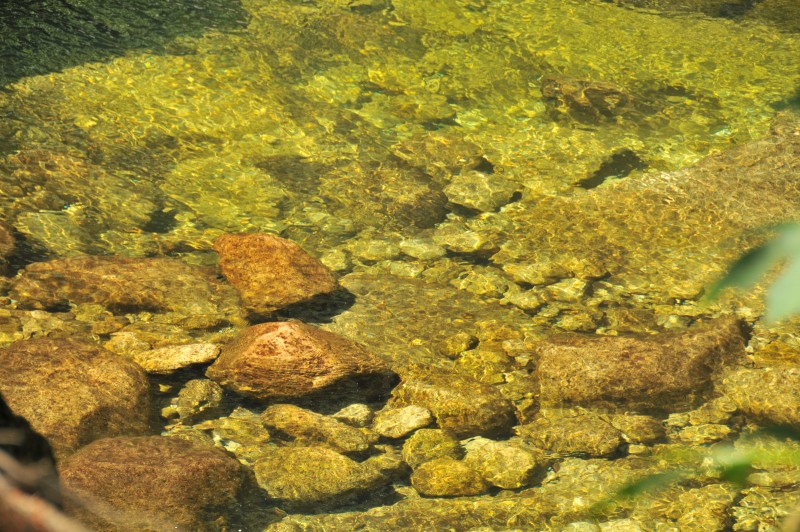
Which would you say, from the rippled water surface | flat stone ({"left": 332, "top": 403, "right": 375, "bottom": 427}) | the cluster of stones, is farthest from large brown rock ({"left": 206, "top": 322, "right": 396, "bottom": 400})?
the rippled water surface

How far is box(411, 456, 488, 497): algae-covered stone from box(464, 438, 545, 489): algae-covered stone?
Answer: 2.7 inches

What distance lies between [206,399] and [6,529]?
417 cm

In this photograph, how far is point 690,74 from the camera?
31.0 feet

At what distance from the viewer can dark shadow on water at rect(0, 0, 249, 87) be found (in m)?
8.14

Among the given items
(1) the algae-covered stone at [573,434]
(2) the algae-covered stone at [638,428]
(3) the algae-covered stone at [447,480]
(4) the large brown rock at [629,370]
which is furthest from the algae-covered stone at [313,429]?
(2) the algae-covered stone at [638,428]

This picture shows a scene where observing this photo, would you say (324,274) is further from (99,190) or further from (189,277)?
(99,190)

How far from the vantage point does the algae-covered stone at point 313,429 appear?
4629 mm

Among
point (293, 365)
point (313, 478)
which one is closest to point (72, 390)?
point (293, 365)

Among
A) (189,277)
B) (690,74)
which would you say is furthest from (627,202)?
(189,277)

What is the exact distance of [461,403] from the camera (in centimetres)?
491

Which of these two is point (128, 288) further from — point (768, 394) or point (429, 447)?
point (768, 394)

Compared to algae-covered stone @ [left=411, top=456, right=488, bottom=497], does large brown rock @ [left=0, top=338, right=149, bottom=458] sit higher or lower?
higher

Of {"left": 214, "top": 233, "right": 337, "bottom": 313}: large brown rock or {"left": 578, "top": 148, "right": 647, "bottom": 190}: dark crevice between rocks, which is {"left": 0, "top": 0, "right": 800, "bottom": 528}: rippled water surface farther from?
{"left": 214, "top": 233, "right": 337, "bottom": 313}: large brown rock

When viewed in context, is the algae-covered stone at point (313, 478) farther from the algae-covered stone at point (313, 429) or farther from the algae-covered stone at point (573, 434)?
the algae-covered stone at point (573, 434)
